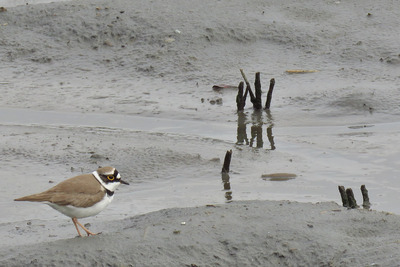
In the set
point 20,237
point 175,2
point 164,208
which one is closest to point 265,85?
point 175,2

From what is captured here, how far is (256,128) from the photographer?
9625 millimetres

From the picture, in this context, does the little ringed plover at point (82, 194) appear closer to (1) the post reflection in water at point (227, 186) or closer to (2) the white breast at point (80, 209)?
(2) the white breast at point (80, 209)

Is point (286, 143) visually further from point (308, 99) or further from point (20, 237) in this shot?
point (20, 237)

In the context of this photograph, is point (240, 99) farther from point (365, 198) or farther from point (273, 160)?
point (365, 198)

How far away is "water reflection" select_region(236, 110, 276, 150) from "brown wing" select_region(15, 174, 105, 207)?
133 inches

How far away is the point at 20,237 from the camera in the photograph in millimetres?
6309

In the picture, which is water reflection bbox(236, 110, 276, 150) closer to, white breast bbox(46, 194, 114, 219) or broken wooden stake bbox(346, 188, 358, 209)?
broken wooden stake bbox(346, 188, 358, 209)

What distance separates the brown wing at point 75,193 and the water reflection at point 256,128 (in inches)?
133

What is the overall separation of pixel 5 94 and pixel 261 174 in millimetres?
4309

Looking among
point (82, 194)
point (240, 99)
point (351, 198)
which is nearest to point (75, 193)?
Result: point (82, 194)

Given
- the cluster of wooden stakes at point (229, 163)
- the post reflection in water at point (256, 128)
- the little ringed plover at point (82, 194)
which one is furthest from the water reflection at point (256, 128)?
the little ringed plover at point (82, 194)

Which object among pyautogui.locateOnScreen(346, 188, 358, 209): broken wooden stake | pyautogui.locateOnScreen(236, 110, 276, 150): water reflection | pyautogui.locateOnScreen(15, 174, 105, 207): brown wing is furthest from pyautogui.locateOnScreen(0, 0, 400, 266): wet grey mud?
pyautogui.locateOnScreen(15, 174, 105, 207): brown wing

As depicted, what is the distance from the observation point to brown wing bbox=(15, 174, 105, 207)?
18.8 feet

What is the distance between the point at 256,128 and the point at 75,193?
4145mm
